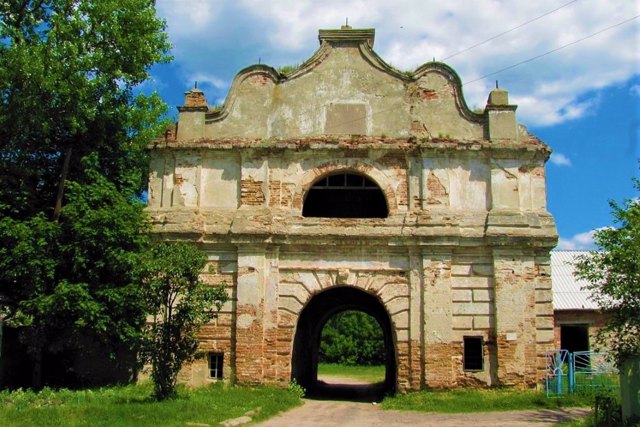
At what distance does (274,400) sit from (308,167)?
6.03 meters

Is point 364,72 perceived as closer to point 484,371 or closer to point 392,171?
point 392,171

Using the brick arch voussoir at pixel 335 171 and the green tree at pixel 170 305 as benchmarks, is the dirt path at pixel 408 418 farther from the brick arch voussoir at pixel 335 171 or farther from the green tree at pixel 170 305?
the brick arch voussoir at pixel 335 171

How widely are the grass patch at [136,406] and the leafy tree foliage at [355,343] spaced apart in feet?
97.2

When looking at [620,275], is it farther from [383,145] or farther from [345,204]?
[345,204]

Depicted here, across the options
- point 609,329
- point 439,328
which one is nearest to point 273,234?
point 439,328

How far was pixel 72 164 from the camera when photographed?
63.7 feet

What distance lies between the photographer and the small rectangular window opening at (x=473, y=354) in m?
16.8

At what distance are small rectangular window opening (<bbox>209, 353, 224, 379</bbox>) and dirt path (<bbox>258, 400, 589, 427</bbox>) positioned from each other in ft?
7.95

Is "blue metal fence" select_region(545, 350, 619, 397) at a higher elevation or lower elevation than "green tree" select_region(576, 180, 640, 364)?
lower

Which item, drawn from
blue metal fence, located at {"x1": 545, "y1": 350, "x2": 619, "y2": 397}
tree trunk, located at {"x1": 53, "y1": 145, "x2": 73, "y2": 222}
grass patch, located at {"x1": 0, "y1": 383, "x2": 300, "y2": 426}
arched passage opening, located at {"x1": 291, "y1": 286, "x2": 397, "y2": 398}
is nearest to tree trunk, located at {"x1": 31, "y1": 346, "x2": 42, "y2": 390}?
grass patch, located at {"x1": 0, "y1": 383, "x2": 300, "y2": 426}

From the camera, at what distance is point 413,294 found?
55.7 feet

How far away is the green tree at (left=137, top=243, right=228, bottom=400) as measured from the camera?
47.0ft

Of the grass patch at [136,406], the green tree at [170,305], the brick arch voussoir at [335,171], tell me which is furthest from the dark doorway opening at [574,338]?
the green tree at [170,305]

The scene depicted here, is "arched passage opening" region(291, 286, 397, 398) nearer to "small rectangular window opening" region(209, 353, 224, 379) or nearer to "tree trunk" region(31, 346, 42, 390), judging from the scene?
"small rectangular window opening" region(209, 353, 224, 379)
